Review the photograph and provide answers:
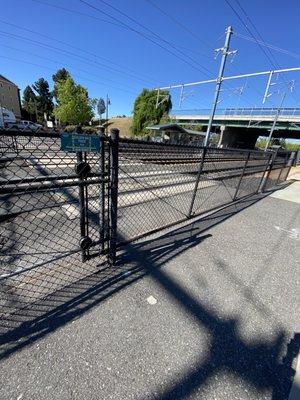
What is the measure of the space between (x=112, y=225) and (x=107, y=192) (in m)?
0.42

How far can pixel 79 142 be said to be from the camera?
2.15 meters

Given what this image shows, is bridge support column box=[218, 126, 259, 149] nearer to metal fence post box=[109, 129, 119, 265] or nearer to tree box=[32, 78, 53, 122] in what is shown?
metal fence post box=[109, 129, 119, 265]

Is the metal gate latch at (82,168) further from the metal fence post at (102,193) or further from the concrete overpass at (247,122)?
the concrete overpass at (247,122)

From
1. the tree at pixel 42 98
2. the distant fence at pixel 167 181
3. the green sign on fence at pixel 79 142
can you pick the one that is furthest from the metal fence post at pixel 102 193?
the tree at pixel 42 98

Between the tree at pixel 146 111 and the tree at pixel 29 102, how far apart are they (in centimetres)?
4348

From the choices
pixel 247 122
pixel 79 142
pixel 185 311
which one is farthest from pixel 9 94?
pixel 185 311

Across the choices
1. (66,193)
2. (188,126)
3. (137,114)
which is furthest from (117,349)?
(188,126)

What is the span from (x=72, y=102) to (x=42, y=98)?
42.0 meters

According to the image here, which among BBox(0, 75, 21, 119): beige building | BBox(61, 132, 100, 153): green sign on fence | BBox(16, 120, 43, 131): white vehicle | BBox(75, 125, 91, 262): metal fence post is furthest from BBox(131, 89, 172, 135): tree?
BBox(61, 132, 100, 153): green sign on fence

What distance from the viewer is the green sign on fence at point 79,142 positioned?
204cm

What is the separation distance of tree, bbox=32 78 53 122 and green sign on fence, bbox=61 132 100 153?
8516cm

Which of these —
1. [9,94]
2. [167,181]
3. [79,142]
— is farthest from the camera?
[9,94]

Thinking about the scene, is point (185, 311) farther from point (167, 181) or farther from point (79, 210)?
point (167, 181)

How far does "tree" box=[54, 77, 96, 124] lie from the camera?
145 feet
